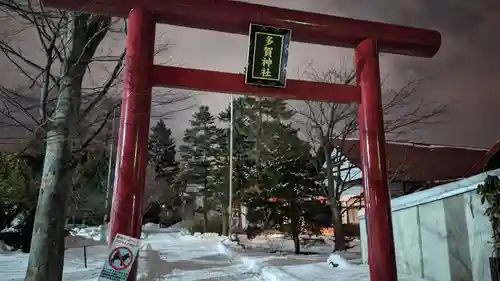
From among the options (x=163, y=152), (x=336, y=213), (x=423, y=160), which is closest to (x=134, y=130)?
(x=336, y=213)

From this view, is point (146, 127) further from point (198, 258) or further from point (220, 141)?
point (220, 141)

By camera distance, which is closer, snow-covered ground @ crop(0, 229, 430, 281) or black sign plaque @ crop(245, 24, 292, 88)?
black sign plaque @ crop(245, 24, 292, 88)

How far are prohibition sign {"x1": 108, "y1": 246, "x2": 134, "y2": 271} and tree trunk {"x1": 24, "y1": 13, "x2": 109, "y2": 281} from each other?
2.14 meters

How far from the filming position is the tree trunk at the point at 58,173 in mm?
5562

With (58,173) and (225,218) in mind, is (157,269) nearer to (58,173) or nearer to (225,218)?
(58,173)

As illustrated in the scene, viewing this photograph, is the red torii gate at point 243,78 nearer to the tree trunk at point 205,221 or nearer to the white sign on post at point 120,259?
the white sign on post at point 120,259

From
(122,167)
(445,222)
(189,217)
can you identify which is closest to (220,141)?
(189,217)

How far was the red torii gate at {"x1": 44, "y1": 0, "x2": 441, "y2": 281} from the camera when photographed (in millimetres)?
4633

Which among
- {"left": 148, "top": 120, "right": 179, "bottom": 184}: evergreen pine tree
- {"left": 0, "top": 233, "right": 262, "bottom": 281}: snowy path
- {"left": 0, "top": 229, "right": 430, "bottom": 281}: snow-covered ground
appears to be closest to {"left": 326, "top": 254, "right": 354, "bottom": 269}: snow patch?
{"left": 0, "top": 229, "right": 430, "bottom": 281}: snow-covered ground

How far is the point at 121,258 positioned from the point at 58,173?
2380mm

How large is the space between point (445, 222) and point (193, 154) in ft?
104

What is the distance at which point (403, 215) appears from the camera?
9.50 meters

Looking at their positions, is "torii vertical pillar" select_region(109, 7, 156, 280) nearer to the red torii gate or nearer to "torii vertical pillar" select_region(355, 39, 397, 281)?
the red torii gate

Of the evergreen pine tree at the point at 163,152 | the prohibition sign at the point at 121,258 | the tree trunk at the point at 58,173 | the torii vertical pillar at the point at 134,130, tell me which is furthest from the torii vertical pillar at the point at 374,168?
the evergreen pine tree at the point at 163,152
